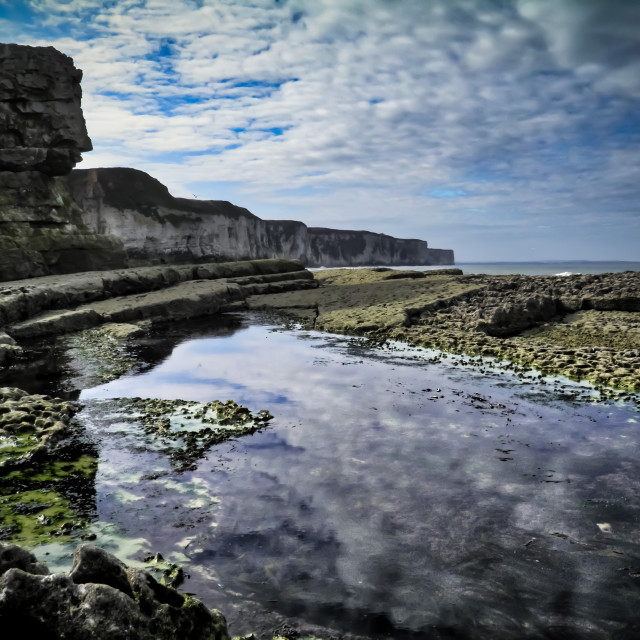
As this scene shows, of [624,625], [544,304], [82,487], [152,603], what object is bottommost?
[82,487]

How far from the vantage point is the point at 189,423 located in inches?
234

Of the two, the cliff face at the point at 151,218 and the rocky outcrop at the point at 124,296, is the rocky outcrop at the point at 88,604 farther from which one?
the cliff face at the point at 151,218

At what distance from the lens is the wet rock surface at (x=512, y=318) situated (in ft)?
28.1

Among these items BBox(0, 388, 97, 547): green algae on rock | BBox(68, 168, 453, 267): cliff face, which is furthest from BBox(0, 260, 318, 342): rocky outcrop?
BBox(68, 168, 453, 267): cliff face

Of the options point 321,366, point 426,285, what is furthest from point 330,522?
point 426,285

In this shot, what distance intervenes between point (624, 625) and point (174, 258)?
50.3 meters

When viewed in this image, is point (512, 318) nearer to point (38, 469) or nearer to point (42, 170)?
point (38, 469)

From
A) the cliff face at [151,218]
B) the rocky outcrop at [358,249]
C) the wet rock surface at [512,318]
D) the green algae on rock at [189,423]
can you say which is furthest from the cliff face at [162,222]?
the green algae on rock at [189,423]

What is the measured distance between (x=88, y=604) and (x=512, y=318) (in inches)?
439

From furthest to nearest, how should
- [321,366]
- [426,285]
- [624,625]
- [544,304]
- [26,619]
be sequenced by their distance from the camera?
[426,285], [544,304], [321,366], [624,625], [26,619]

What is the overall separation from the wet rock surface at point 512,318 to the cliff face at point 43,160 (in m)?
9.42

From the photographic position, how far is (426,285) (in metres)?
16.5

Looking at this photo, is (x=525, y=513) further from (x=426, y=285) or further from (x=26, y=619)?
(x=426, y=285)

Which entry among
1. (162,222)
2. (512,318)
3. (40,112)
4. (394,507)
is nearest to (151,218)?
(162,222)
